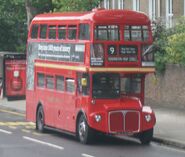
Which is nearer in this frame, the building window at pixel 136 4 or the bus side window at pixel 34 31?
the bus side window at pixel 34 31

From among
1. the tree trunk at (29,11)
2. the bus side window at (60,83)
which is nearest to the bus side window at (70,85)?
the bus side window at (60,83)

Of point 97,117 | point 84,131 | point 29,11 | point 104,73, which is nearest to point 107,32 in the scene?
point 104,73

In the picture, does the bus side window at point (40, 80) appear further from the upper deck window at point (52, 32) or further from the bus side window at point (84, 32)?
the bus side window at point (84, 32)

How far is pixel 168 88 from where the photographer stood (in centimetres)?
3034

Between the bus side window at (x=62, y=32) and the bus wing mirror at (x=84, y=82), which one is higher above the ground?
the bus side window at (x=62, y=32)

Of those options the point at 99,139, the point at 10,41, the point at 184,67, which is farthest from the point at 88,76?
the point at 10,41

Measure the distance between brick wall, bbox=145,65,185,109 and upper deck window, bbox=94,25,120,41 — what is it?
8.85m

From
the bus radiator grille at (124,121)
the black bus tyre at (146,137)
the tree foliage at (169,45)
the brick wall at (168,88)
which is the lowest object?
the black bus tyre at (146,137)

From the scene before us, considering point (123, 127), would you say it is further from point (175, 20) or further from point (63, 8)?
point (175, 20)

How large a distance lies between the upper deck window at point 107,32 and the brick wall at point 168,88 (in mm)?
8849

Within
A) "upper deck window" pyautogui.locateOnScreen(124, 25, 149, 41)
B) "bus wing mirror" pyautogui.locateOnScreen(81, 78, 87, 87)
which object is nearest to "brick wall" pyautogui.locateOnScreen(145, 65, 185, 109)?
"upper deck window" pyautogui.locateOnScreen(124, 25, 149, 41)

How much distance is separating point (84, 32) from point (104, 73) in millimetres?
1284

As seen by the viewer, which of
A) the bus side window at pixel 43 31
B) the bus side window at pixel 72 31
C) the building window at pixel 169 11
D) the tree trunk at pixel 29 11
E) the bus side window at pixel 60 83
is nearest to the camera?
the bus side window at pixel 72 31

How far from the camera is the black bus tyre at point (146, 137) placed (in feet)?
69.0
